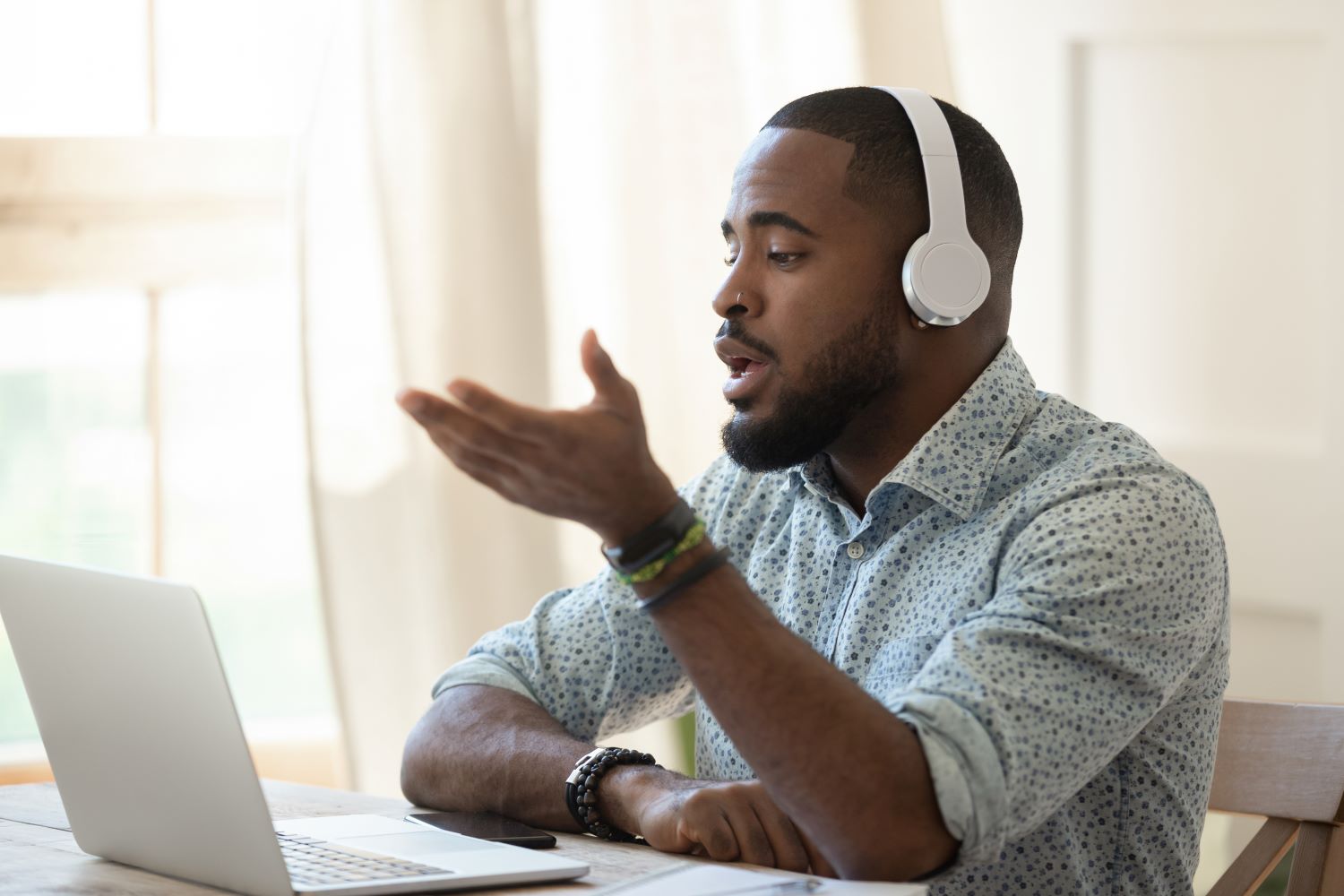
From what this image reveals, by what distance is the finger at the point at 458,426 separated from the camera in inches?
36.1

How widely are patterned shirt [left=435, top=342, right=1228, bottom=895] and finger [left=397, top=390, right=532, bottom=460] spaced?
34 centimetres

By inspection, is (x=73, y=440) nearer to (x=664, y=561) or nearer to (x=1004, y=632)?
(x=664, y=561)

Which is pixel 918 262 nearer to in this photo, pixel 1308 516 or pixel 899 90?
pixel 899 90

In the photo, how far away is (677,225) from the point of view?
2.33 meters

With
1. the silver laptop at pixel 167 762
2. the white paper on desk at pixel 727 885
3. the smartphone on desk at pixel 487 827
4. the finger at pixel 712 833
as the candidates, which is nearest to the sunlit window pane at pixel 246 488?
the smartphone on desk at pixel 487 827

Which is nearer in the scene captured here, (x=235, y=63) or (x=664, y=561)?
(x=664, y=561)

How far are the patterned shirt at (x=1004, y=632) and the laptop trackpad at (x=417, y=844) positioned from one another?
320mm

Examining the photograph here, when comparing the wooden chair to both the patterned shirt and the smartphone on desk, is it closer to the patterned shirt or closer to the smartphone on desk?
the patterned shirt

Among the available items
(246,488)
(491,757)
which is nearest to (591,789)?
(491,757)

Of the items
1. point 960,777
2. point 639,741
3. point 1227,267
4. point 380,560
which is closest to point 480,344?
point 380,560

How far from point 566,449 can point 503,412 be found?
0.05 meters

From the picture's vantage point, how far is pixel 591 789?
4.06ft

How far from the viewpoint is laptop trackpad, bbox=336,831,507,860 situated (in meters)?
1.09

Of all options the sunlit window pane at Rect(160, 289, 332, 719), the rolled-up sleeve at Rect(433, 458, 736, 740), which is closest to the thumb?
the rolled-up sleeve at Rect(433, 458, 736, 740)
